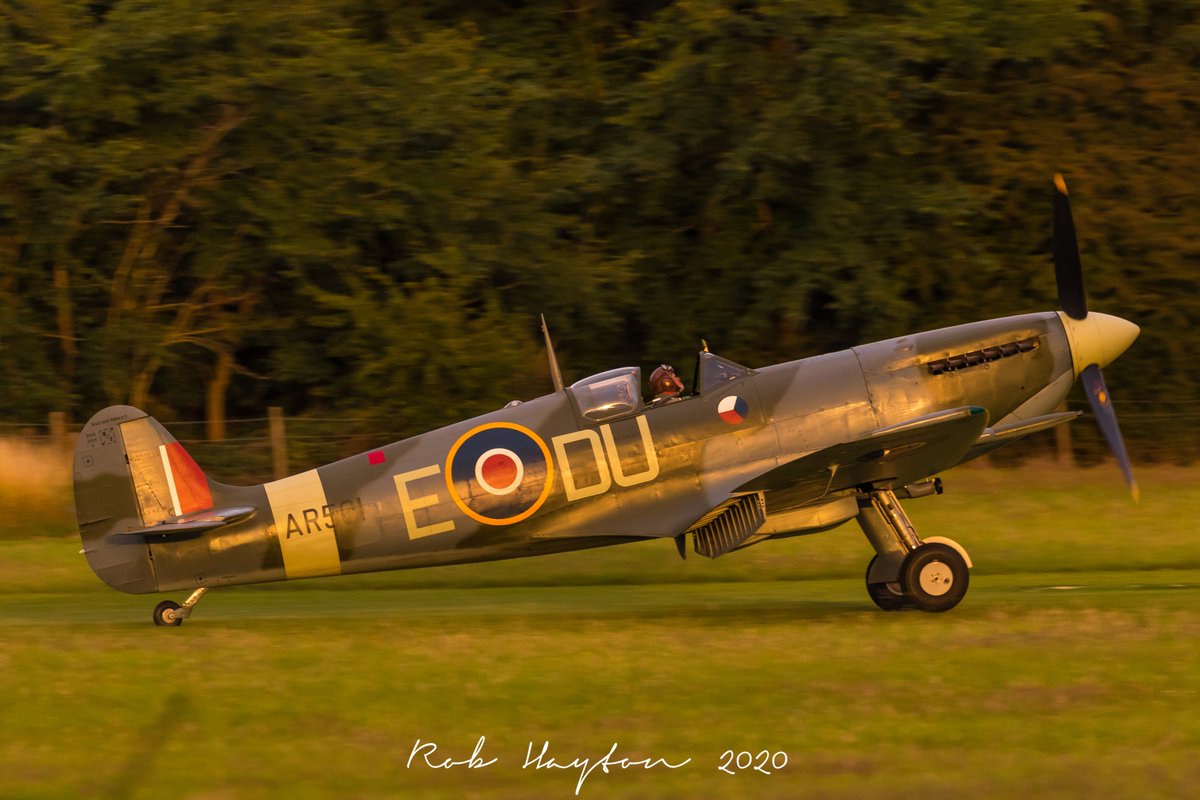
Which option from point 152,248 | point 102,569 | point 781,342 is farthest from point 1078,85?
point 102,569

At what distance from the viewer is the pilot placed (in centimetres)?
1034

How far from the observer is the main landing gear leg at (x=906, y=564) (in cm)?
1014

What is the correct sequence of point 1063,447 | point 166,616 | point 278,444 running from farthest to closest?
point 1063,447, point 278,444, point 166,616

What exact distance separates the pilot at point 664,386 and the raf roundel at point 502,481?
0.89 meters

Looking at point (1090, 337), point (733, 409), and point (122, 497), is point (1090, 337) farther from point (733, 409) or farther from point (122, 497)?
point (122, 497)

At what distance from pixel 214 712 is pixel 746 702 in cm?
284

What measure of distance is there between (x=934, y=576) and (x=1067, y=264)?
2.67 meters

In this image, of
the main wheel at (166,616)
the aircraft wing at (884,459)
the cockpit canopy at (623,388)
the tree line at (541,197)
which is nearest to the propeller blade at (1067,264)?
the aircraft wing at (884,459)

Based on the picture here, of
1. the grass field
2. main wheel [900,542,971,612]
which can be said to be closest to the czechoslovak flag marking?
the grass field

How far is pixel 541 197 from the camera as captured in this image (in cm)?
2069

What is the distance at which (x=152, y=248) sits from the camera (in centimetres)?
1988

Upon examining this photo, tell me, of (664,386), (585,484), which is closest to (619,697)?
(585,484)

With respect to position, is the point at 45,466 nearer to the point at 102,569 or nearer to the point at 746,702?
the point at 102,569

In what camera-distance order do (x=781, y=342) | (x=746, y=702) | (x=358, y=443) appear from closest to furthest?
1. (x=746, y=702)
2. (x=358, y=443)
3. (x=781, y=342)
